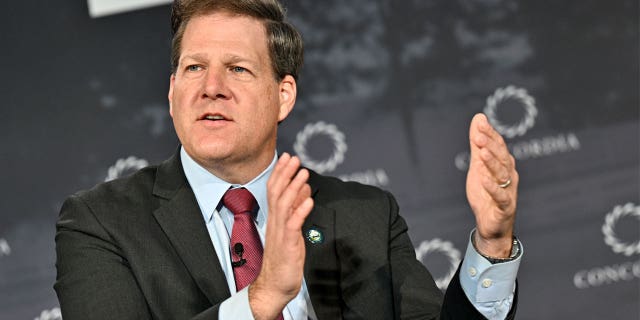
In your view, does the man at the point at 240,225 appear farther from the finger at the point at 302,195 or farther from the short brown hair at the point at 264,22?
the finger at the point at 302,195

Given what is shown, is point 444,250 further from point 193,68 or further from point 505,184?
point 505,184

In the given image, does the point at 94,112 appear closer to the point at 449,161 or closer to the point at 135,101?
the point at 135,101

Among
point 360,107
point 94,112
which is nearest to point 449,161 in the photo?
point 360,107

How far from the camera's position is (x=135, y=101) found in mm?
3822

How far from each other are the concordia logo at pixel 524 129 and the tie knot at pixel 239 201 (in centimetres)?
174

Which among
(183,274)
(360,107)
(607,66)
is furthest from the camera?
(607,66)

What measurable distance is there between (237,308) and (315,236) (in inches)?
23.9

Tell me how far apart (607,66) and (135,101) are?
2171 millimetres

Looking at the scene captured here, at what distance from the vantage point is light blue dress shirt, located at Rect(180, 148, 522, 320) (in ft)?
7.70

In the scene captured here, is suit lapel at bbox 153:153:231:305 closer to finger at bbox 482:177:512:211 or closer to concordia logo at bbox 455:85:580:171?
finger at bbox 482:177:512:211

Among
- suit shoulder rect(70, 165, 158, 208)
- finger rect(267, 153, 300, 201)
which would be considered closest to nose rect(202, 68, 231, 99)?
suit shoulder rect(70, 165, 158, 208)

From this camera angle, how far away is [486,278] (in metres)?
2.35

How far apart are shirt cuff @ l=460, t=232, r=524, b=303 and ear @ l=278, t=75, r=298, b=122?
85 cm

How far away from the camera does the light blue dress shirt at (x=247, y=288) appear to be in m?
2.35
